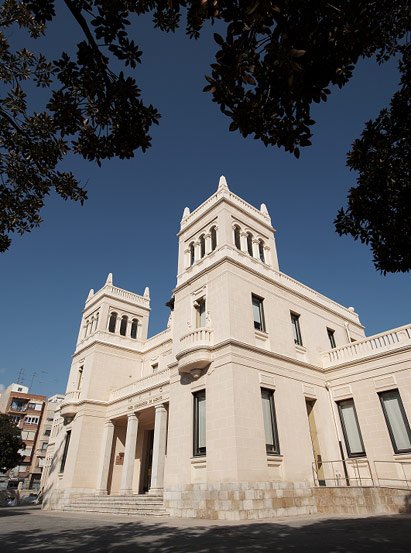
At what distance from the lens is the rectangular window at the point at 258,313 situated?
17294mm

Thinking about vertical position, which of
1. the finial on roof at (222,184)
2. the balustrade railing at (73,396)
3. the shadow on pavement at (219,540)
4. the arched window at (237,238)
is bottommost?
the shadow on pavement at (219,540)

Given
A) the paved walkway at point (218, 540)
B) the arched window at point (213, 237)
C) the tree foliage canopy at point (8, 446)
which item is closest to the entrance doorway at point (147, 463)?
the tree foliage canopy at point (8, 446)

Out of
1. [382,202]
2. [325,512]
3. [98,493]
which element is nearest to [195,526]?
[325,512]

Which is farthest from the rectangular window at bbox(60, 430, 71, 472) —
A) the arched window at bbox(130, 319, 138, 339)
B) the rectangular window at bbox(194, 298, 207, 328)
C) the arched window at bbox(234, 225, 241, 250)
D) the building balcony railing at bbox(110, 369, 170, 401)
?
the arched window at bbox(234, 225, 241, 250)

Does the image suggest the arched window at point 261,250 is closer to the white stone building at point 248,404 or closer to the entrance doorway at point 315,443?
the white stone building at point 248,404

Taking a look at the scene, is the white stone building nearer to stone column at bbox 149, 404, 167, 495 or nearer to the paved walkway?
stone column at bbox 149, 404, 167, 495

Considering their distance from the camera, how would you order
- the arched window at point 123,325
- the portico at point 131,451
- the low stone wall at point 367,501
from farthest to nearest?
the arched window at point 123,325 → the portico at point 131,451 → the low stone wall at point 367,501

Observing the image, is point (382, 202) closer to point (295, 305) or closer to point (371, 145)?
point (371, 145)

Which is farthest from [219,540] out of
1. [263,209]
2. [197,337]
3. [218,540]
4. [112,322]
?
[112,322]

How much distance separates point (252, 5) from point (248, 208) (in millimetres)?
17640

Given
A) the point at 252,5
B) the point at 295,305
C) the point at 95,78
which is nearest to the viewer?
the point at 252,5

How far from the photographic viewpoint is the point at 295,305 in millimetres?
20031

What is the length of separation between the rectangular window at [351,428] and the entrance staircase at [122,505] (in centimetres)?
902

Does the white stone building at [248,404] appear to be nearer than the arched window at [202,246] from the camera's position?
Yes
